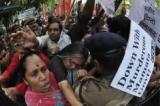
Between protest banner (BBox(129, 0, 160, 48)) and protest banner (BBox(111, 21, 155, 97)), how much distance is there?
933 millimetres

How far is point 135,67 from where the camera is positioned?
3.30m

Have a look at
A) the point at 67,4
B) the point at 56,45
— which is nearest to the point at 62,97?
the point at 56,45

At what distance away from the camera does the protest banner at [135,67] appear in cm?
323

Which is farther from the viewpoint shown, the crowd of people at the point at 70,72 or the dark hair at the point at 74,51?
the dark hair at the point at 74,51

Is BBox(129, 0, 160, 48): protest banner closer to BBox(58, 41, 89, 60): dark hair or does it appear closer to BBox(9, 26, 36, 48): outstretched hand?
BBox(58, 41, 89, 60): dark hair

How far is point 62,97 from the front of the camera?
3467 millimetres

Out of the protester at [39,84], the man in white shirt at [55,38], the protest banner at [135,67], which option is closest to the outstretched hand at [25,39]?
the protester at [39,84]

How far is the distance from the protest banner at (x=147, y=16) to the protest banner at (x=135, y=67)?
0.93m

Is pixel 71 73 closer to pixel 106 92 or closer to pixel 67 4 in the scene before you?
pixel 106 92

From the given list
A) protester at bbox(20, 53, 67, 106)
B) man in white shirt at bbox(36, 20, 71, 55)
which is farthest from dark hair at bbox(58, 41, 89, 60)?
man in white shirt at bbox(36, 20, 71, 55)

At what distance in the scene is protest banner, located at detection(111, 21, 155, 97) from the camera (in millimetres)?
3232

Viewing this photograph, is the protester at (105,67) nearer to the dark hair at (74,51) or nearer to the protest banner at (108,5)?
the dark hair at (74,51)

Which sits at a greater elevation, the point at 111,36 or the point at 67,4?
the point at 111,36

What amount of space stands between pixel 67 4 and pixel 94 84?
12298 mm
